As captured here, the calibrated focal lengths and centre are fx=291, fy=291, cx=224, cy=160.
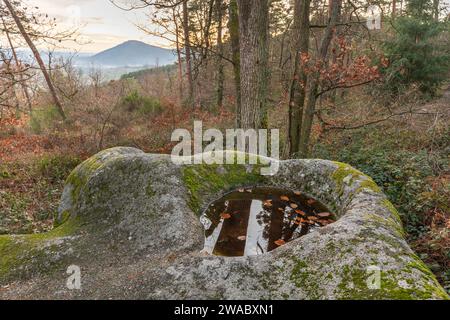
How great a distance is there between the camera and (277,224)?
340cm

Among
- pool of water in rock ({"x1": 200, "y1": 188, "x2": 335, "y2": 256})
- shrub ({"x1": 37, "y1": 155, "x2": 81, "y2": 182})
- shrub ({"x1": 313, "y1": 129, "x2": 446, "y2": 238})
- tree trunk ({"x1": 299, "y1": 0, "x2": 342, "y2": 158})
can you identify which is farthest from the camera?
shrub ({"x1": 37, "y1": 155, "x2": 81, "y2": 182})

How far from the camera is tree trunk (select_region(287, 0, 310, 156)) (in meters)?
6.73

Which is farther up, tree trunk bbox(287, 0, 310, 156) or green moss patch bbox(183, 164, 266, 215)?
tree trunk bbox(287, 0, 310, 156)

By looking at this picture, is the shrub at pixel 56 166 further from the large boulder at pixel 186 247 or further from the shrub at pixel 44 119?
the shrub at pixel 44 119

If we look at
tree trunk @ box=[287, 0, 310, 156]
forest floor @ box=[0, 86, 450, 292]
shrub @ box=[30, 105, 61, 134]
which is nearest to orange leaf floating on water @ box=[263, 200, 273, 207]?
A: forest floor @ box=[0, 86, 450, 292]

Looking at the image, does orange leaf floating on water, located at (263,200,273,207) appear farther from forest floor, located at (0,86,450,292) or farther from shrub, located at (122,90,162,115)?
shrub, located at (122,90,162,115)

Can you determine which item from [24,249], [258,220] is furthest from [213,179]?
[24,249]

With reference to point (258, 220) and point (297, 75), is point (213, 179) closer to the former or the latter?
point (258, 220)

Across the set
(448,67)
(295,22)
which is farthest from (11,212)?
(448,67)

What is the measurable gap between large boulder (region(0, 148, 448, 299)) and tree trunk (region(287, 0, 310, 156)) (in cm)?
334

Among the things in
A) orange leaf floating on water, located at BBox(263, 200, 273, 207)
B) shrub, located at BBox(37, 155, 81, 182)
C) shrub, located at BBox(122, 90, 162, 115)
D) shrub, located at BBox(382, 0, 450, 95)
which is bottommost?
shrub, located at BBox(37, 155, 81, 182)

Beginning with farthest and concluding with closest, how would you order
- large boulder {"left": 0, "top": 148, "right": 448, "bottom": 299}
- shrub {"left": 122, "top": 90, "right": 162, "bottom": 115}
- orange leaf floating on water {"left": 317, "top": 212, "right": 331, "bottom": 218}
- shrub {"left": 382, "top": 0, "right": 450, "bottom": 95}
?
shrub {"left": 122, "top": 90, "right": 162, "bottom": 115} → shrub {"left": 382, "top": 0, "right": 450, "bottom": 95} → orange leaf floating on water {"left": 317, "top": 212, "right": 331, "bottom": 218} → large boulder {"left": 0, "top": 148, "right": 448, "bottom": 299}
